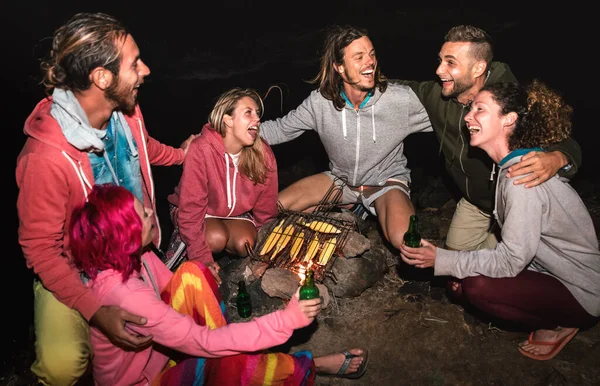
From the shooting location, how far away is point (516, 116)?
3.31 meters

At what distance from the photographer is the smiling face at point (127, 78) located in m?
3.10

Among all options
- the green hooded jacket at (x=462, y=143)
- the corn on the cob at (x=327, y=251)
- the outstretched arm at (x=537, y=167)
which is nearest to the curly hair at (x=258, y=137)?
the corn on the cob at (x=327, y=251)

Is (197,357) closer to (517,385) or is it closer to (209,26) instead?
(517,385)

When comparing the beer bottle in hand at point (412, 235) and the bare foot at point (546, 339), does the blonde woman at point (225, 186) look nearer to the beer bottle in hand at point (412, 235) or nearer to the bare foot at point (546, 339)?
the beer bottle in hand at point (412, 235)

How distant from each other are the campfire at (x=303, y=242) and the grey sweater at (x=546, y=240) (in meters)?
1.27

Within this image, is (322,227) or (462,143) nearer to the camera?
(462,143)

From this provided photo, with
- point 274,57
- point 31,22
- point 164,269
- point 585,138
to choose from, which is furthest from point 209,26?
point 164,269

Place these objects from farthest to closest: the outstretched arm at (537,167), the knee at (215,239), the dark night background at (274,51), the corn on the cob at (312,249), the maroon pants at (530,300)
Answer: the dark night background at (274,51) → the knee at (215,239) → the corn on the cob at (312,249) → the maroon pants at (530,300) → the outstretched arm at (537,167)

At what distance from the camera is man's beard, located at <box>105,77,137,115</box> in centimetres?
312

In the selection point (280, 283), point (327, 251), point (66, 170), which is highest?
point (66, 170)

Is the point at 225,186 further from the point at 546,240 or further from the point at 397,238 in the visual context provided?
the point at 546,240

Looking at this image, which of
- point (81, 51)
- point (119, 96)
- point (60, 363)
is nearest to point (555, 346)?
point (60, 363)

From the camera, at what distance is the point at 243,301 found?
4215 millimetres

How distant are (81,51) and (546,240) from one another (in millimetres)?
3936
